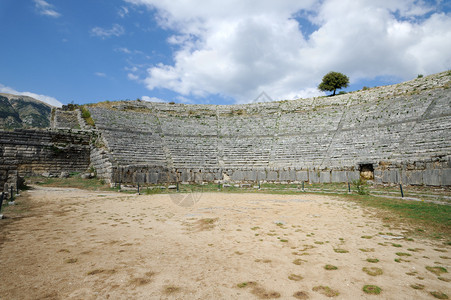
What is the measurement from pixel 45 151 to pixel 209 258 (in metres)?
23.6

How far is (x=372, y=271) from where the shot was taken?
12.4ft

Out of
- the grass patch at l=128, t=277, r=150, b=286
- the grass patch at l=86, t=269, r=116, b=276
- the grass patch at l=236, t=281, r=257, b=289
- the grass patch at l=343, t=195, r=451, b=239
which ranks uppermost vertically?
the grass patch at l=86, t=269, r=116, b=276

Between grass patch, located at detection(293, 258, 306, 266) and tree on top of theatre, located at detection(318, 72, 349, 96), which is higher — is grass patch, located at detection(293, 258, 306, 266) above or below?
below

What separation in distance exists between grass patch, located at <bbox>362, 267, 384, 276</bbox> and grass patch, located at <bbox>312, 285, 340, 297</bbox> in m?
0.98

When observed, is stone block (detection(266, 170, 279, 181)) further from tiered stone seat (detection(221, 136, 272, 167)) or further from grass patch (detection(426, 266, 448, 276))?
grass patch (detection(426, 266, 448, 276))

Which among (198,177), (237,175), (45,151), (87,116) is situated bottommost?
(198,177)

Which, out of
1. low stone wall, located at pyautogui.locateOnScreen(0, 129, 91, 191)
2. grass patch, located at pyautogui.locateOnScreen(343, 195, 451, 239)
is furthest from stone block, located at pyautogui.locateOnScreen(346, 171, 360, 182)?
low stone wall, located at pyautogui.locateOnScreen(0, 129, 91, 191)

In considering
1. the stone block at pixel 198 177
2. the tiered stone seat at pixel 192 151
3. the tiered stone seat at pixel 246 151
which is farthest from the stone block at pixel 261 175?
the stone block at pixel 198 177

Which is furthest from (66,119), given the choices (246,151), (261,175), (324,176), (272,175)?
(324,176)

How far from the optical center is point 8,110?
61.6m

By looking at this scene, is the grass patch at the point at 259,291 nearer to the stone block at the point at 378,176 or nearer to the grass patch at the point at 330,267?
the grass patch at the point at 330,267

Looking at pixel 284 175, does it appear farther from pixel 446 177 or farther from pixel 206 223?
pixel 206 223

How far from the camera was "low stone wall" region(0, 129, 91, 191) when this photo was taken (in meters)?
19.7

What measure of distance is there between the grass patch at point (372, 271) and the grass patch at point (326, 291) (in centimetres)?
98
